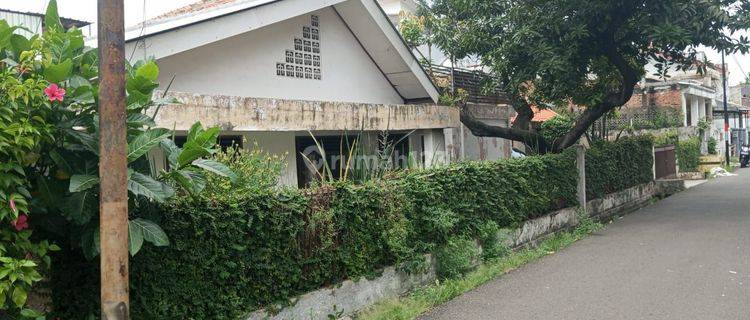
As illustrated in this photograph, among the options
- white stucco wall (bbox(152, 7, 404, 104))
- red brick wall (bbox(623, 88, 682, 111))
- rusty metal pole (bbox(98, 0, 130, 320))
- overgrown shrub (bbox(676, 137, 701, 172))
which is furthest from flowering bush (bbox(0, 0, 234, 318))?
red brick wall (bbox(623, 88, 682, 111))

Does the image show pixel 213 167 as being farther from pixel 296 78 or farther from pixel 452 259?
pixel 296 78

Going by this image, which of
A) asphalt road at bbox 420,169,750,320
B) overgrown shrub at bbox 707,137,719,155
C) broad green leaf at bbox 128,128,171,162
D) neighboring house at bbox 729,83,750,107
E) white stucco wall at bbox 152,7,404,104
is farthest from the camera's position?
neighboring house at bbox 729,83,750,107

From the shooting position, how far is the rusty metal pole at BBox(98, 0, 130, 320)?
10.7 ft

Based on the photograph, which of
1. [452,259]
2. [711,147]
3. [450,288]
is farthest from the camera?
[711,147]

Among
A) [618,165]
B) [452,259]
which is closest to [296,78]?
[452,259]

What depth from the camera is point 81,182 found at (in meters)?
3.36

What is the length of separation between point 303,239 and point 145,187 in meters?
2.54

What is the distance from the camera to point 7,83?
3184mm

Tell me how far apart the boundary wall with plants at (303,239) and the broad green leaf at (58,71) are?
1255 mm

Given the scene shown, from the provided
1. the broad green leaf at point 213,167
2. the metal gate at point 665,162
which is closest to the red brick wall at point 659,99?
the metal gate at point 665,162

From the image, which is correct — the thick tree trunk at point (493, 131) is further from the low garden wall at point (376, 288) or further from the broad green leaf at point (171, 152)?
the broad green leaf at point (171, 152)

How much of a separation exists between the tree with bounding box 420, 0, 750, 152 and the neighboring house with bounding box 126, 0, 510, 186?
1.78 meters

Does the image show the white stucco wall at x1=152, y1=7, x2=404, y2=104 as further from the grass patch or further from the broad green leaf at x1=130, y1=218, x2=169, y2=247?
the broad green leaf at x1=130, y1=218, x2=169, y2=247

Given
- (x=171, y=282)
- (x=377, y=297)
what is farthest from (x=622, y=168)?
(x=171, y=282)
